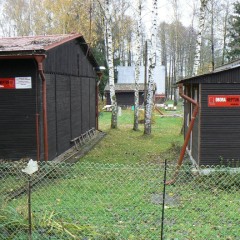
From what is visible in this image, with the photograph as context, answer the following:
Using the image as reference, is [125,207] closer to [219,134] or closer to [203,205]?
[203,205]

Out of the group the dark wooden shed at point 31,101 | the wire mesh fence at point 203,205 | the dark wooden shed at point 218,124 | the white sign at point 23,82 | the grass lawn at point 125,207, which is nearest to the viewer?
the grass lawn at point 125,207

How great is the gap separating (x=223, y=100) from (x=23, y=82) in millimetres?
5434

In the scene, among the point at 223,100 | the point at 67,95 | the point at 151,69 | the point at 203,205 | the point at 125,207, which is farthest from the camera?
the point at 151,69

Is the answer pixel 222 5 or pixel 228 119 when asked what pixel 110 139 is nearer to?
pixel 228 119

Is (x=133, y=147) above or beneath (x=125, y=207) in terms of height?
above

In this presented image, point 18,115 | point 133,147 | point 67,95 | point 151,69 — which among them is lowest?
point 133,147

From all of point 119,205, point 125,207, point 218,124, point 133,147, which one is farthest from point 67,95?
point 125,207

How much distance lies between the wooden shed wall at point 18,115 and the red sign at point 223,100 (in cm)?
474

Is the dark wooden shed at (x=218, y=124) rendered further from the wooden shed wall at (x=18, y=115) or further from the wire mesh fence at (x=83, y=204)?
the wooden shed wall at (x=18, y=115)

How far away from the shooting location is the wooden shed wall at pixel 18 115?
9.86 meters

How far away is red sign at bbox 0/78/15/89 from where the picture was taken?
9977mm

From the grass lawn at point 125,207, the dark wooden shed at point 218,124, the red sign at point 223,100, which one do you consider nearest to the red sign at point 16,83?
the grass lawn at point 125,207

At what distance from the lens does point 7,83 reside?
32.8 feet

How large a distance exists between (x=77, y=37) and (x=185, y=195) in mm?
8047
